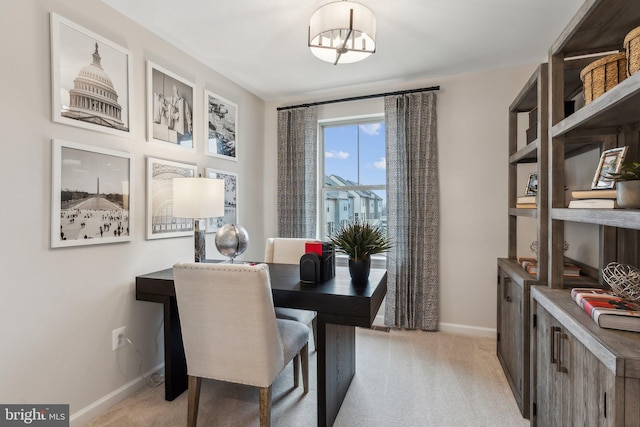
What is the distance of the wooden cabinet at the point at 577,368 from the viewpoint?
2.92 feet

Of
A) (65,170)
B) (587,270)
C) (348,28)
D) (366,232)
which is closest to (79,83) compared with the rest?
(65,170)

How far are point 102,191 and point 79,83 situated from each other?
0.63 m

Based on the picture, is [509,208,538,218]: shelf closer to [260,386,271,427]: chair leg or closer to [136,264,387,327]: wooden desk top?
[136,264,387,327]: wooden desk top

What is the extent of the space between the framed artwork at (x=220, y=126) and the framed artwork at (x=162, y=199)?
451mm

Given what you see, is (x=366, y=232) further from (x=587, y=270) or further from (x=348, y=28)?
(x=587, y=270)

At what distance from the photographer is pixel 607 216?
3.62 feet

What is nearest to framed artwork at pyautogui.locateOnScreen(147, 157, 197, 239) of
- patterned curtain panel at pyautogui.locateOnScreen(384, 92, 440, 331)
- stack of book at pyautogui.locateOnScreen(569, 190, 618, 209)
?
patterned curtain panel at pyautogui.locateOnScreen(384, 92, 440, 331)

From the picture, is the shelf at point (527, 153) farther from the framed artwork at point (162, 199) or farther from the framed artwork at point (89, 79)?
the framed artwork at point (89, 79)

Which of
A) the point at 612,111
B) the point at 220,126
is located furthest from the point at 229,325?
the point at 220,126

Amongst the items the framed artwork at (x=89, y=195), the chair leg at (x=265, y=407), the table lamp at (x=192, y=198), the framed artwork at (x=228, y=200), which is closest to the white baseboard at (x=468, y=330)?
the chair leg at (x=265, y=407)

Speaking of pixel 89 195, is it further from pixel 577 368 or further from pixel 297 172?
pixel 577 368

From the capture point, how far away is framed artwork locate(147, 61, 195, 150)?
224cm

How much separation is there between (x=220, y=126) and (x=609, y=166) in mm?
2802

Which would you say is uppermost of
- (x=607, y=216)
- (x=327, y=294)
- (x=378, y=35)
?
(x=378, y=35)
